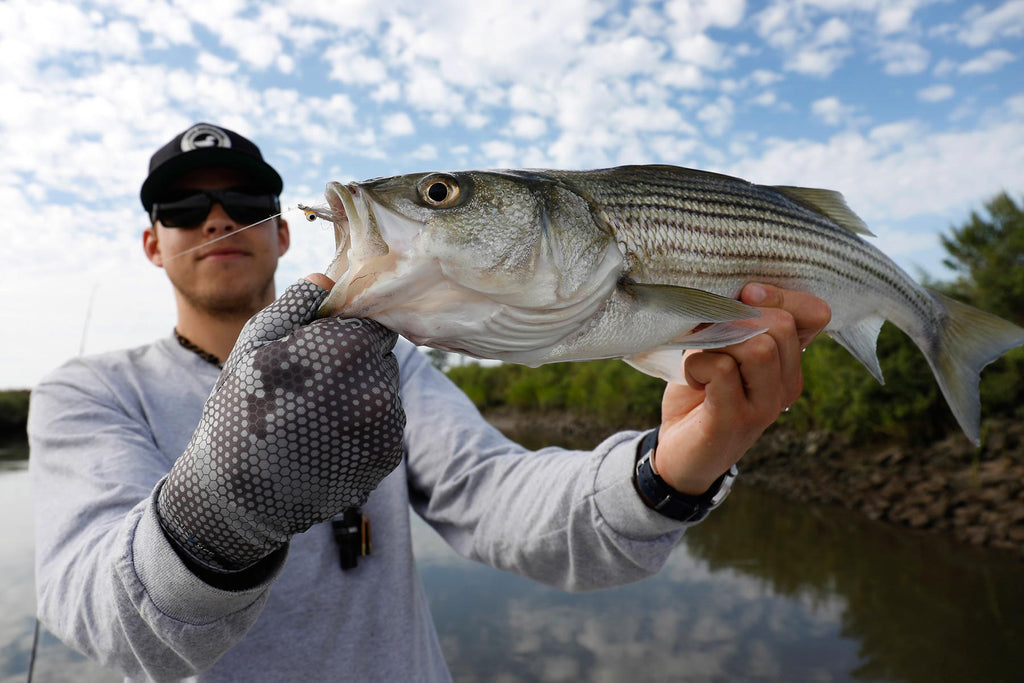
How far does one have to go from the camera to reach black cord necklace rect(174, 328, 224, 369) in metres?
2.97

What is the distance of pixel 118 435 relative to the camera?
2.38 meters

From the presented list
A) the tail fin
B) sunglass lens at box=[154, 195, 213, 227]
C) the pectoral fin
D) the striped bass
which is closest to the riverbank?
the tail fin

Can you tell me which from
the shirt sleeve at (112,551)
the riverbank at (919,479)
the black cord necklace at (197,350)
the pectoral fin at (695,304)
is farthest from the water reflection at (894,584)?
the shirt sleeve at (112,551)

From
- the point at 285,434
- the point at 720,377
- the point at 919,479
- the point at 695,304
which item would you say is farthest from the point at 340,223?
the point at 919,479

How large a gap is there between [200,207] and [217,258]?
259mm

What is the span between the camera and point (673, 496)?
6.65 feet

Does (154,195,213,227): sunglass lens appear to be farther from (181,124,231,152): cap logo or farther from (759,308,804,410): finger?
(759,308,804,410): finger

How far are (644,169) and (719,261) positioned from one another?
0.39 m

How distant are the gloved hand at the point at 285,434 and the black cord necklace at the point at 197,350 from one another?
1635mm

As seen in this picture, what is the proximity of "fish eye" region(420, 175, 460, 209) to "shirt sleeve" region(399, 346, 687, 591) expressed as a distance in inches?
42.1

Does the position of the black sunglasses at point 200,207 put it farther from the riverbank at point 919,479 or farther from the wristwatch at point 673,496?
the riverbank at point 919,479

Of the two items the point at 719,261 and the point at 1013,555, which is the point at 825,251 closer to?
the point at 719,261

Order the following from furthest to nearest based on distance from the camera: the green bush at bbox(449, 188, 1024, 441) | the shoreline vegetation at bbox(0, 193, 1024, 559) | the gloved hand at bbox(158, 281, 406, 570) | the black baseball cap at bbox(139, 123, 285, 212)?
the green bush at bbox(449, 188, 1024, 441) → the shoreline vegetation at bbox(0, 193, 1024, 559) → the black baseball cap at bbox(139, 123, 285, 212) → the gloved hand at bbox(158, 281, 406, 570)

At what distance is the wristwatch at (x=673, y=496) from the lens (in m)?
2.03
